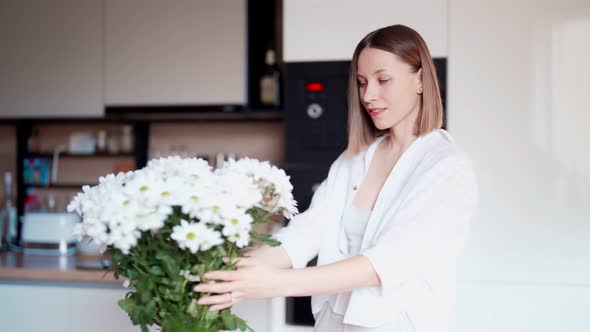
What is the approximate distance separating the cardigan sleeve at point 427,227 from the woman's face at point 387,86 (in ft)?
0.58

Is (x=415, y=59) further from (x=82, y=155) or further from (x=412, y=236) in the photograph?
(x=82, y=155)

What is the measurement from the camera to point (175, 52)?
246 cm

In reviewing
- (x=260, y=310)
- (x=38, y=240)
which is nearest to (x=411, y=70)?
(x=260, y=310)

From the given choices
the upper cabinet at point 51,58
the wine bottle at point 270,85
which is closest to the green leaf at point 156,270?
the wine bottle at point 270,85

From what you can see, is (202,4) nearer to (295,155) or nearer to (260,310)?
(295,155)

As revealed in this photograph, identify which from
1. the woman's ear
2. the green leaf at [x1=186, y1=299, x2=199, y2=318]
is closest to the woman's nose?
the woman's ear

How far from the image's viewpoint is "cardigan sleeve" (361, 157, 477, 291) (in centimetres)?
95

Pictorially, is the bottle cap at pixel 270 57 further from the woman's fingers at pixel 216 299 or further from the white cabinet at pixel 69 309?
the woman's fingers at pixel 216 299

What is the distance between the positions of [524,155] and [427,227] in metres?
1.06

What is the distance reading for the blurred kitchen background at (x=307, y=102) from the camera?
6.08 feet

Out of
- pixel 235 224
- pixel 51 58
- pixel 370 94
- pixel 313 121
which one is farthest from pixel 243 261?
pixel 51 58

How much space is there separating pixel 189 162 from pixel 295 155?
1.29 meters

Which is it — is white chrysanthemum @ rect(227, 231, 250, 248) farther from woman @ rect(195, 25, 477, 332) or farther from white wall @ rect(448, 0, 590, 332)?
white wall @ rect(448, 0, 590, 332)

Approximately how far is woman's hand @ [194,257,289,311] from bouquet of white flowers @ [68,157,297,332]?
0.01 meters
